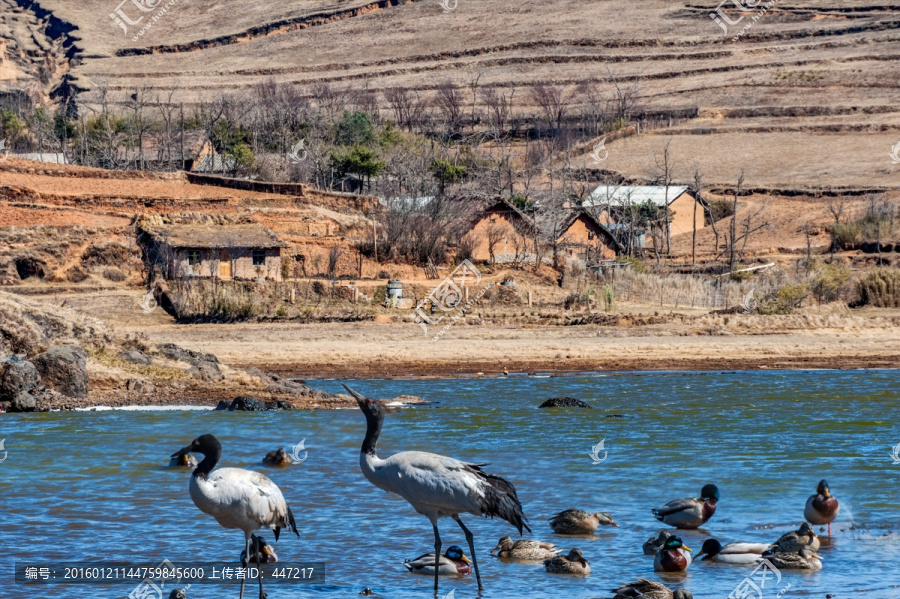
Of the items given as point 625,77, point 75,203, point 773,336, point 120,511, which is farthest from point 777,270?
point 625,77

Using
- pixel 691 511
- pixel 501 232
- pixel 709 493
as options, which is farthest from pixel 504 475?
pixel 501 232

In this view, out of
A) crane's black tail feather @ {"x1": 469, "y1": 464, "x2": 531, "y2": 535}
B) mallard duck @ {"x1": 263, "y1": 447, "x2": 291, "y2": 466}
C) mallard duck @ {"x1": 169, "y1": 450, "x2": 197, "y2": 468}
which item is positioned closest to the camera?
crane's black tail feather @ {"x1": 469, "y1": 464, "x2": 531, "y2": 535}

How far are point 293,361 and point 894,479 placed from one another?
1615 centimetres

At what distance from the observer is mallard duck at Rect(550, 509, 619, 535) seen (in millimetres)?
12289

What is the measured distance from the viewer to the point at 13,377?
795 inches

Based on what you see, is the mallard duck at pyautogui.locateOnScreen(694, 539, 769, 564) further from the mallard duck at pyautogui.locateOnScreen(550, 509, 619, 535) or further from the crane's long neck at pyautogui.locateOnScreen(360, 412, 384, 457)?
the crane's long neck at pyautogui.locateOnScreen(360, 412, 384, 457)

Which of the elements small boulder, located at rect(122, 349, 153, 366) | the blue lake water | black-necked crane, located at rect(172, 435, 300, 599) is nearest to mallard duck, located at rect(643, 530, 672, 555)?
the blue lake water

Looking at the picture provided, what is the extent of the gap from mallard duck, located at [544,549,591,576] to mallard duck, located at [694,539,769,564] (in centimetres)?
118

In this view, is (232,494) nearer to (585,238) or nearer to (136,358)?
(136,358)

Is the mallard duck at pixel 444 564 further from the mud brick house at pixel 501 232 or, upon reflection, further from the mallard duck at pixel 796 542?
the mud brick house at pixel 501 232

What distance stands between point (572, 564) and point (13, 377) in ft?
40.2

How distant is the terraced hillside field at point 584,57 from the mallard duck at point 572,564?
204ft

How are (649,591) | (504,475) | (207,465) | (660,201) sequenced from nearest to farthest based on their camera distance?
(207,465)
(649,591)
(504,475)
(660,201)

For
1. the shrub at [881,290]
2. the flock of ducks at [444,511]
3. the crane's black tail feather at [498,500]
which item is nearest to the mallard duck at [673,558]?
the flock of ducks at [444,511]
